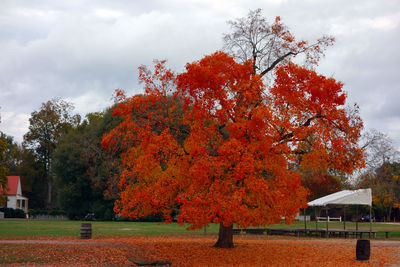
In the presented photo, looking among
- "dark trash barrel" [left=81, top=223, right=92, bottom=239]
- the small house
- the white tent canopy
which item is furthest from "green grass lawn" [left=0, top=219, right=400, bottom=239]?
the small house

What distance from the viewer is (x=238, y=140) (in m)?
16.3

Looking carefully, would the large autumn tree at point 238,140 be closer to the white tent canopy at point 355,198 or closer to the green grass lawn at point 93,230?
the green grass lawn at point 93,230

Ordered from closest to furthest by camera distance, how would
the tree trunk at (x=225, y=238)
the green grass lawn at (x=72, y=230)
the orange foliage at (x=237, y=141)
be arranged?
the orange foliage at (x=237, y=141) < the tree trunk at (x=225, y=238) < the green grass lawn at (x=72, y=230)

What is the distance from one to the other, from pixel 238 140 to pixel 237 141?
0.49 metres

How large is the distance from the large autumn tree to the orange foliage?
4 centimetres

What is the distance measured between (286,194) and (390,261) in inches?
205

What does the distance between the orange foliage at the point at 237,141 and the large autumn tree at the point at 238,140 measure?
0.13ft

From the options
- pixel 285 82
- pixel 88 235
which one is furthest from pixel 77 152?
pixel 285 82

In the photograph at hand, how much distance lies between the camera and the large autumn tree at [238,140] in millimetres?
15773

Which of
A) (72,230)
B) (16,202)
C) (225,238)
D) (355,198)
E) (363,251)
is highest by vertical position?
(355,198)

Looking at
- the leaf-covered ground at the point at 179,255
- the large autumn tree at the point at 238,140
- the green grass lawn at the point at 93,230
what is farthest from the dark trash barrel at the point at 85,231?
the large autumn tree at the point at 238,140

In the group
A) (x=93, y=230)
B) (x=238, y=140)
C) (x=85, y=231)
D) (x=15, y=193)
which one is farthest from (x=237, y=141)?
(x=15, y=193)

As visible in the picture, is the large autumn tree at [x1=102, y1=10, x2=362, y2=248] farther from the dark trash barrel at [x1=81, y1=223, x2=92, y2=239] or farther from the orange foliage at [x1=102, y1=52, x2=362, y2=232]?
the dark trash barrel at [x1=81, y1=223, x2=92, y2=239]

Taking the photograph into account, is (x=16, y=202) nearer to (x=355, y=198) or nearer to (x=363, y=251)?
(x=355, y=198)
